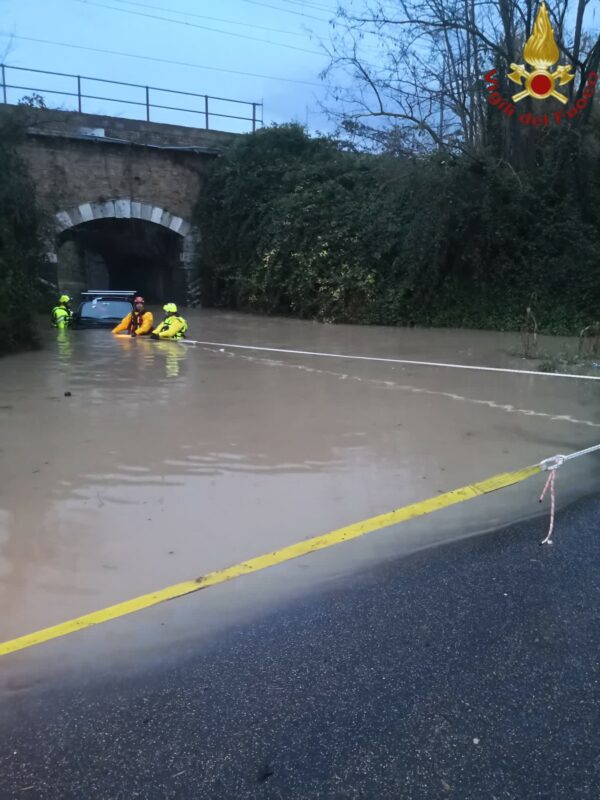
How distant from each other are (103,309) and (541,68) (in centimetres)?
1299

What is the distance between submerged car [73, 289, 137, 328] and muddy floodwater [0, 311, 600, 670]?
6.50 meters

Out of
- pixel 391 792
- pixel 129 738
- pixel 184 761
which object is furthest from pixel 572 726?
pixel 129 738

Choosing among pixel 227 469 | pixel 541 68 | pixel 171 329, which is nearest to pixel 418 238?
pixel 541 68

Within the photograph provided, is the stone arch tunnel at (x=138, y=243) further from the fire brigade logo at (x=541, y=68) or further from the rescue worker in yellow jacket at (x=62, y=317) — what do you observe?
the fire brigade logo at (x=541, y=68)

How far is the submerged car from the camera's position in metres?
18.0

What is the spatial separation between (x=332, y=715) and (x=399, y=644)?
620 mm

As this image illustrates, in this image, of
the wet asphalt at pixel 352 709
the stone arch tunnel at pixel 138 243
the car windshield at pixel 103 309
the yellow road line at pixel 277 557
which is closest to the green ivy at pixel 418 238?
the stone arch tunnel at pixel 138 243

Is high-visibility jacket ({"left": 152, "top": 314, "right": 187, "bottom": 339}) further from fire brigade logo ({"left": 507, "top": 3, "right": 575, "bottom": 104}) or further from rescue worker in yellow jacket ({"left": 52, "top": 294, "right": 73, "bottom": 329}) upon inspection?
fire brigade logo ({"left": 507, "top": 3, "right": 575, "bottom": 104})

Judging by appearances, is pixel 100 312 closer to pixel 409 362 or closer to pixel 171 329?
pixel 171 329

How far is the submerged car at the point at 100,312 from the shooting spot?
1805 cm

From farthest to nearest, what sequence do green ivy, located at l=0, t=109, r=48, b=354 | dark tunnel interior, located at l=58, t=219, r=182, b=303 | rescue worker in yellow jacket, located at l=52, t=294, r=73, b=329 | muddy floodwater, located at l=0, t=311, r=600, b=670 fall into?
1. dark tunnel interior, located at l=58, t=219, r=182, b=303
2. rescue worker in yellow jacket, located at l=52, t=294, r=73, b=329
3. green ivy, located at l=0, t=109, r=48, b=354
4. muddy floodwater, located at l=0, t=311, r=600, b=670

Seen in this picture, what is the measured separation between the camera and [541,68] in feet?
57.6

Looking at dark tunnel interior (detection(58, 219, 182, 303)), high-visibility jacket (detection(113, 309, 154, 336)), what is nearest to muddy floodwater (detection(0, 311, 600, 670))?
high-visibility jacket (detection(113, 309, 154, 336))

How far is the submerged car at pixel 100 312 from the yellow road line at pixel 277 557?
14378mm
